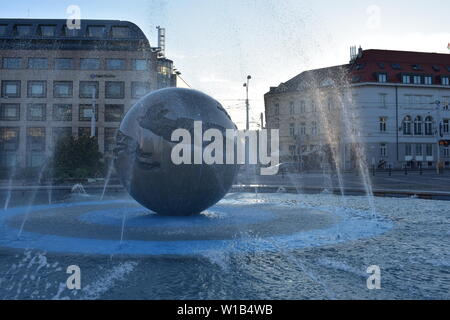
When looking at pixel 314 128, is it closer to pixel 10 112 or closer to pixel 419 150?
pixel 419 150

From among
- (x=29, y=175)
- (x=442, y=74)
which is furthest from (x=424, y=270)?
Result: (x=442, y=74)

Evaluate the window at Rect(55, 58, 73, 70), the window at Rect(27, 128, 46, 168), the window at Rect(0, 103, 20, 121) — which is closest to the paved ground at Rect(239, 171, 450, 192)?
the window at Rect(27, 128, 46, 168)

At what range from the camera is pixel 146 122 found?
28.9 ft

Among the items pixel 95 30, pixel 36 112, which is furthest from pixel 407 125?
pixel 36 112

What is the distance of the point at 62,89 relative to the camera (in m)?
55.7

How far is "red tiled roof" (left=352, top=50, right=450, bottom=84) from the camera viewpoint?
56.0 m

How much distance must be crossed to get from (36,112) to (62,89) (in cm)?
496

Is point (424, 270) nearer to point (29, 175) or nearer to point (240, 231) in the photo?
point (240, 231)

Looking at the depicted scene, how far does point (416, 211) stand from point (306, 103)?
51.6 m

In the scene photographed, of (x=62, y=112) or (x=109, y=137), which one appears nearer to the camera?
(x=62, y=112)

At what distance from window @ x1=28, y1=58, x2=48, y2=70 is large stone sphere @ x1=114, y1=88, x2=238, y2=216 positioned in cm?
5255

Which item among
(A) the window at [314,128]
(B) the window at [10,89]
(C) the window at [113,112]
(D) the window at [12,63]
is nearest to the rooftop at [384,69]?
(A) the window at [314,128]

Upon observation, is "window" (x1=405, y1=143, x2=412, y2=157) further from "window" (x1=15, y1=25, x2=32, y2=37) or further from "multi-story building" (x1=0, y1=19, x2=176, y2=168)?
Result: "window" (x1=15, y1=25, x2=32, y2=37)

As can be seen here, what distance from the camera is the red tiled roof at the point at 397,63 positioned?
5597cm
